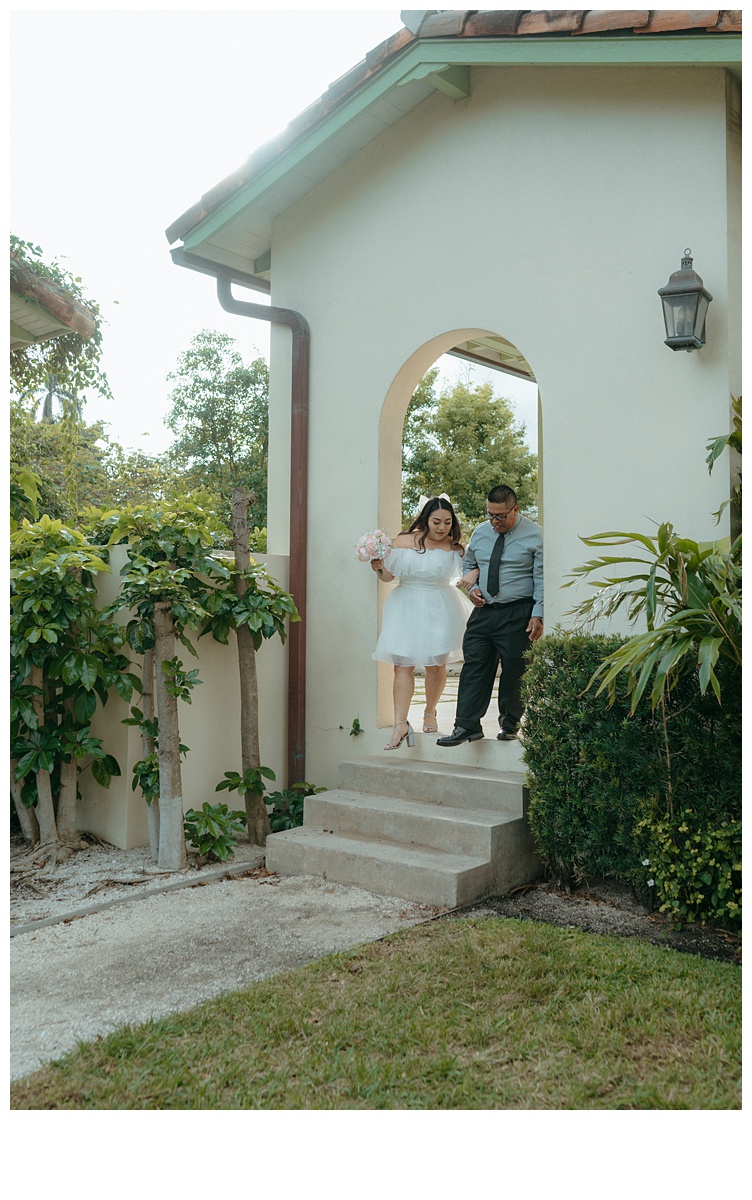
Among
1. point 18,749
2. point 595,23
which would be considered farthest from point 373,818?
point 595,23

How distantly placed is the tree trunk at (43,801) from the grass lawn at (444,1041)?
2.31 m

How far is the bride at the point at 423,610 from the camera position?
5793mm

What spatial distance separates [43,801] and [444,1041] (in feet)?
10.4

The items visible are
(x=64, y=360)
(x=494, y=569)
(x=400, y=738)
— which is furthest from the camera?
(x=64, y=360)

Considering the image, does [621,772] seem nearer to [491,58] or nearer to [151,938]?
[151,938]

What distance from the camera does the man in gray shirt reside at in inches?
216

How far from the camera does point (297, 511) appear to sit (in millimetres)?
6512

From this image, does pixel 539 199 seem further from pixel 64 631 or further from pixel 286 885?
pixel 286 885

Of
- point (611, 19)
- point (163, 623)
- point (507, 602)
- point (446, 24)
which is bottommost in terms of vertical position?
point (163, 623)

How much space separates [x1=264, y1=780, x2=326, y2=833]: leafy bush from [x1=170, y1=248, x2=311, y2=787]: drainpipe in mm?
312

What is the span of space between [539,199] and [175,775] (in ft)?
13.2

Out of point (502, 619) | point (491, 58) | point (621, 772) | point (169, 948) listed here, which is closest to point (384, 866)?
point (169, 948)

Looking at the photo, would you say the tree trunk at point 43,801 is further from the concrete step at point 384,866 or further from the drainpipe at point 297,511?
the drainpipe at point 297,511

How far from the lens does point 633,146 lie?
16.2 feet
